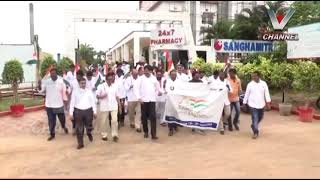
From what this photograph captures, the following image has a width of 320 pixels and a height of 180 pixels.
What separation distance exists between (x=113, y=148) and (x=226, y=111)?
3287mm

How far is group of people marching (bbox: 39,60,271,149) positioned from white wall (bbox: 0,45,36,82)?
21.1 meters

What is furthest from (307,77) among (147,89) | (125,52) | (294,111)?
(125,52)

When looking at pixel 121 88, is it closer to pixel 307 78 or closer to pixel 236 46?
pixel 307 78

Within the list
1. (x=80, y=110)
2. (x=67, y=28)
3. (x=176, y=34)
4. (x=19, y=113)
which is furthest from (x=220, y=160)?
(x=67, y=28)

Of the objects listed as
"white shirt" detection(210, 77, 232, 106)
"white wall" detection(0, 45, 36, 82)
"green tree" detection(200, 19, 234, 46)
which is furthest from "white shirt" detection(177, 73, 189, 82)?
"green tree" detection(200, 19, 234, 46)

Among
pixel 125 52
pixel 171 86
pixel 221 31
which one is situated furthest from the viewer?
pixel 125 52

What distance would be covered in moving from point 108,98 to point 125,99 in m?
1.82

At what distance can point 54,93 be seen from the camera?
451 inches

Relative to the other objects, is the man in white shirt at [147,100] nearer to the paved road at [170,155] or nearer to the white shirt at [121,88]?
the paved road at [170,155]

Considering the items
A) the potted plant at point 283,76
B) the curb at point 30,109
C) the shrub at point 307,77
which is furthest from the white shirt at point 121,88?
the potted plant at point 283,76

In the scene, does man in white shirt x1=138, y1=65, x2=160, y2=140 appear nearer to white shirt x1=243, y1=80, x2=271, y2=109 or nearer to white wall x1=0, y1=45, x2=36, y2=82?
white shirt x1=243, y1=80, x2=271, y2=109

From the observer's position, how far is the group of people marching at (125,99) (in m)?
A: 10.5

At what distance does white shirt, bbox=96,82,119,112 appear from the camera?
36.4ft

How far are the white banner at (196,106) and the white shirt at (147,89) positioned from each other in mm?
1012
